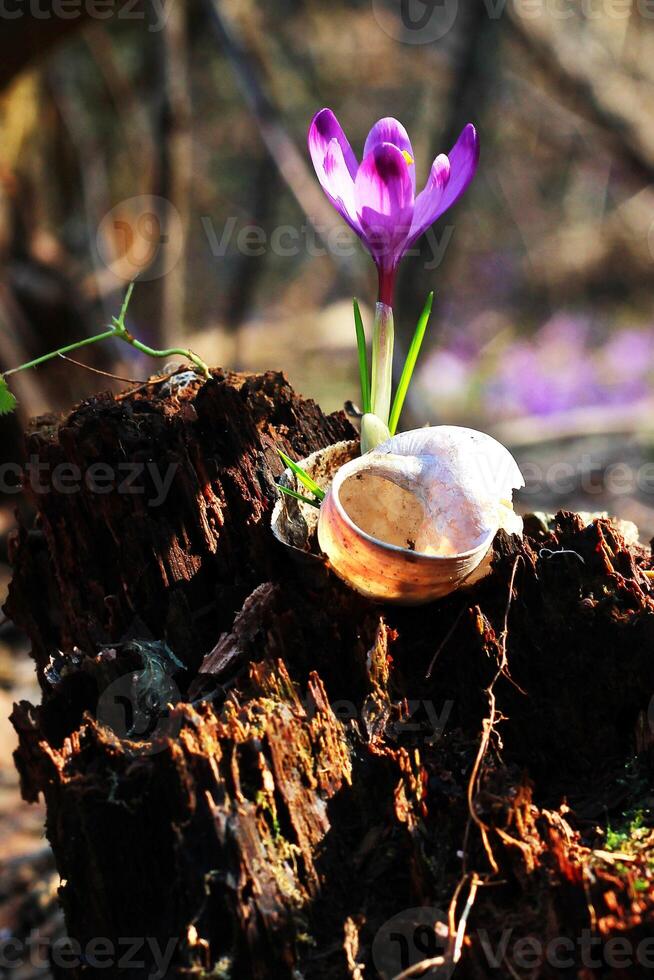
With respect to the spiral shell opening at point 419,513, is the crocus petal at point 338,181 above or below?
above

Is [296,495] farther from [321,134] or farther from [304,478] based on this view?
[321,134]

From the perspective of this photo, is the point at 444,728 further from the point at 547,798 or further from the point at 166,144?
the point at 166,144

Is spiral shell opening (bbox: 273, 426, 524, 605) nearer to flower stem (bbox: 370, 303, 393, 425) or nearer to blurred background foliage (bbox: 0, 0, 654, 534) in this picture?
flower stem (bbox: 370, 303, 393, 425)

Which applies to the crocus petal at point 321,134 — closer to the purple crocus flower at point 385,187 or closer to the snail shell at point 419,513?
the purple crocus flower at point 385,187

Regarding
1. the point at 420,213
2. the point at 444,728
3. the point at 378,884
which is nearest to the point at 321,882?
the point at 378,884

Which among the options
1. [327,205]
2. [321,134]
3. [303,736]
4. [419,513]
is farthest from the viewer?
[327,205]

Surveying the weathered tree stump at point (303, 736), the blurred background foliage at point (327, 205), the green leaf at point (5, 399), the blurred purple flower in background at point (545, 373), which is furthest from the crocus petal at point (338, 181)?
the blurred purple flower in background at point (545, 373)

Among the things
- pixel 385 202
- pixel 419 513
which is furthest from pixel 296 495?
pixel 385 202
